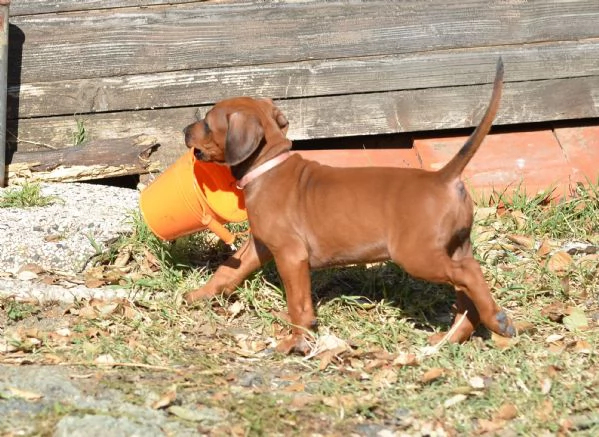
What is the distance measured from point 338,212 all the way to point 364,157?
7.77 feet

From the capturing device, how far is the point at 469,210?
16.1 ft

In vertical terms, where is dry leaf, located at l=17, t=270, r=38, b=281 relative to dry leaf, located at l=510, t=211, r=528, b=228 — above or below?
above

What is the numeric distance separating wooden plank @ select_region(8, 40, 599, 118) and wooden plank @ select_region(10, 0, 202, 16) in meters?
0.50

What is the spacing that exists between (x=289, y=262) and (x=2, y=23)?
2.93m

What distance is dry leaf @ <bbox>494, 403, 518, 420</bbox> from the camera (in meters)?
4.35

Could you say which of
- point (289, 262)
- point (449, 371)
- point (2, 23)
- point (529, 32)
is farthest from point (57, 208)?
point (529, 32)

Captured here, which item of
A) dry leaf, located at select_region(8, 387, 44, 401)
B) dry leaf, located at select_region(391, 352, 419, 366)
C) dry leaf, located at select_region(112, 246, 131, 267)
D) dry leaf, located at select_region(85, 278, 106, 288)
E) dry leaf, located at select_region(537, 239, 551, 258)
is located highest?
A: dry leaf, located at select_region(8, 387, 44, 401)

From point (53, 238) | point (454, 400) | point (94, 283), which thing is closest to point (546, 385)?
point (454, 400)

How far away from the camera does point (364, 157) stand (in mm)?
7406

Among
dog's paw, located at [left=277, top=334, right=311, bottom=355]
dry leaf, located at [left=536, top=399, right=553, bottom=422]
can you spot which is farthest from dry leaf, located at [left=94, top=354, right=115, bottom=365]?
dry leaf, located at [left=536, top=399, right=553, bottom=422]

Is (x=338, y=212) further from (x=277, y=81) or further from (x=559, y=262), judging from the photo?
(x=277, y=81)

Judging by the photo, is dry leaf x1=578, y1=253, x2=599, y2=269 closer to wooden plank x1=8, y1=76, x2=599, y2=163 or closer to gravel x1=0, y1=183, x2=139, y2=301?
wooden plank x1=8, y1=76, x2=599, y2=163

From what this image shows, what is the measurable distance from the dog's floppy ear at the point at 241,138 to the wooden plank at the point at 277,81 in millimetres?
2128

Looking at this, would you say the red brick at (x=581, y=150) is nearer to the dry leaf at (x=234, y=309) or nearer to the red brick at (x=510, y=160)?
the red brick at (x=510, y=160)
